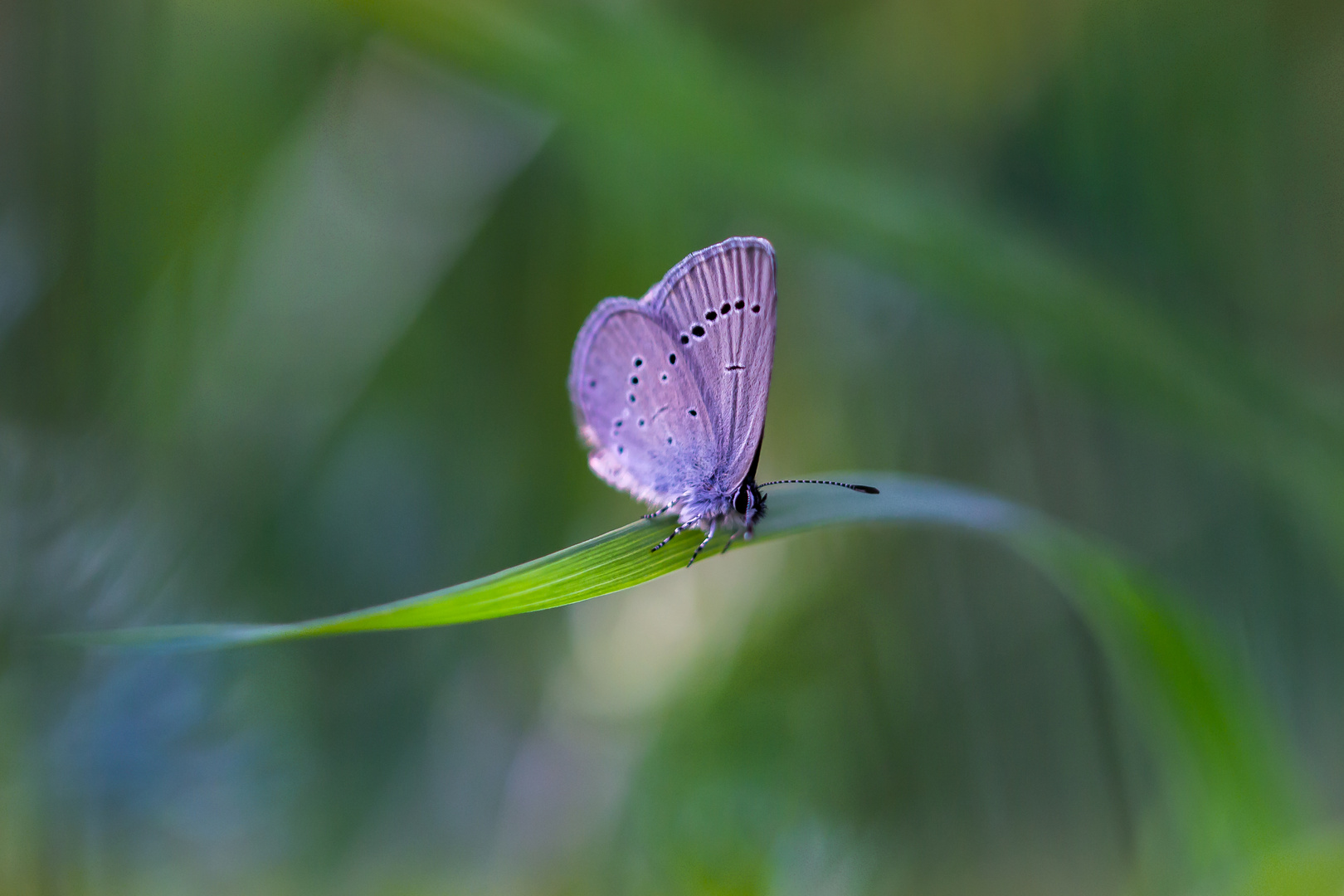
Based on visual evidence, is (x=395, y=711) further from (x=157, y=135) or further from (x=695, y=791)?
(x=157, y=135)

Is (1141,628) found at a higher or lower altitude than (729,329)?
lower

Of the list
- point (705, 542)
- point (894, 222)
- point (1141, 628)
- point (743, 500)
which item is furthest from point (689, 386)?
point (1141, 628)

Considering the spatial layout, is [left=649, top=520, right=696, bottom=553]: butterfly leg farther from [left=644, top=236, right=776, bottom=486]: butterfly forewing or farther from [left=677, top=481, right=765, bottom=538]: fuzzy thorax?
[left=644, top=236, right=776, bottom=486]: butterfly forewing

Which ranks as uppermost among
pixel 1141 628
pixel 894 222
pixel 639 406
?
pixel 894 222

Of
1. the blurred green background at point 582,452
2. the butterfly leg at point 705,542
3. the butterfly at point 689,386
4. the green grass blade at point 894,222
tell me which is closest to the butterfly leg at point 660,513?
the butterfly at point 689,386

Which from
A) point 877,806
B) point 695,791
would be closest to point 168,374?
point 695,791

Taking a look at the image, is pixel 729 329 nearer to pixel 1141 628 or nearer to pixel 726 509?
pixel 726 509

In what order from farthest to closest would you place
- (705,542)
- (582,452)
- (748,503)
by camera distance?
(582,452)
(748,503)
(705,542)
